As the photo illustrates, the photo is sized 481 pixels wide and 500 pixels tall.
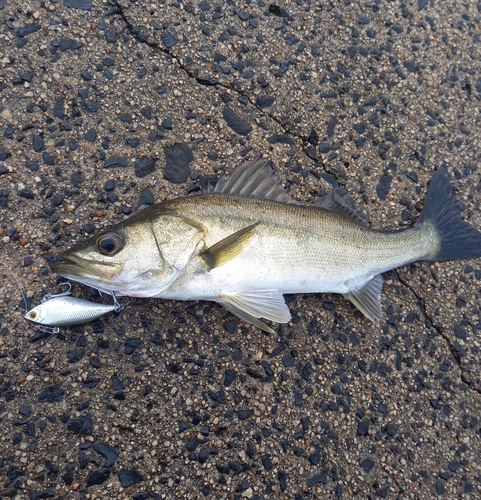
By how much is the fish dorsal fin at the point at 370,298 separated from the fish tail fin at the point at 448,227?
44 cm

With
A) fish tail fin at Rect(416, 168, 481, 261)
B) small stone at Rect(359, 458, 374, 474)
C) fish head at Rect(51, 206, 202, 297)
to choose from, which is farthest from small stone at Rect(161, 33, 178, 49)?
small stone at Rect(359, 458, 374, 474)

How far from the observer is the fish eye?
2393 millimetres

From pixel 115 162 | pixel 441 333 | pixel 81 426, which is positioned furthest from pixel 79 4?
pixel 441 333

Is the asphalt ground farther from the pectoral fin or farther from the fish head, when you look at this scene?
the pectoral fin

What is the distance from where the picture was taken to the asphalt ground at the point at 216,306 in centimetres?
259

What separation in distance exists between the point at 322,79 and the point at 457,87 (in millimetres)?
1227

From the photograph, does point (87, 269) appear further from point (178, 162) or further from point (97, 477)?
point (97, 477)

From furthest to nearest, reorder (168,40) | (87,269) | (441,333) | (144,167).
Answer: (441,333)
(168,40)
(144,167)
(87,269)

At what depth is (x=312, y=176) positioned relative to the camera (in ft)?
10.3

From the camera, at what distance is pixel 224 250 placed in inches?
97.8

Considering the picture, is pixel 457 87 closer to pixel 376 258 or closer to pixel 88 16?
pixel 376 258

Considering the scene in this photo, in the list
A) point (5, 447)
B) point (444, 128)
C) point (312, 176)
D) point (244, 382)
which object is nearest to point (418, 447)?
point (244, 382)

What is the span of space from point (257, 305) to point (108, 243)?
3.24 ft

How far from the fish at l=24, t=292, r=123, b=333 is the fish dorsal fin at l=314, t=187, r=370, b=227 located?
64.1 inches
